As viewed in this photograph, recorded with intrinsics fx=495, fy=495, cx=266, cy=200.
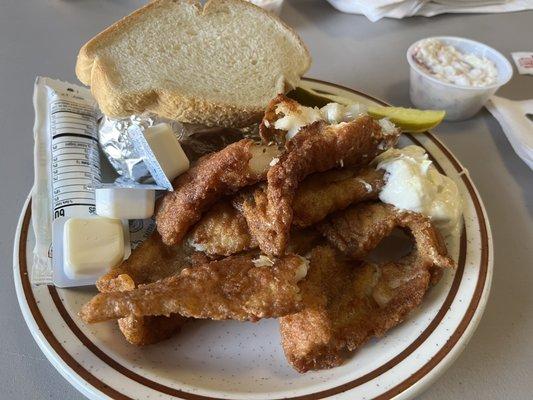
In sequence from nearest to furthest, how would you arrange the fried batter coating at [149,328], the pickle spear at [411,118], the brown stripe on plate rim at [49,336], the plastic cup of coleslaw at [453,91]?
the brown stripe on plate rim at [49,336] → the fried batter coating at [149,328] → the pickle spear at [411,118] → the plastic cup of coleslaw at [453,91]

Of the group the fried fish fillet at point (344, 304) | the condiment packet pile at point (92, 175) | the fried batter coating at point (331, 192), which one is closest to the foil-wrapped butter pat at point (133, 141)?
the condiment packet pile at point (92, 175)

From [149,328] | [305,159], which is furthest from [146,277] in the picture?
[305,159]

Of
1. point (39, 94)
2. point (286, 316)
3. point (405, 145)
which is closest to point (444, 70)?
point (405, 145)

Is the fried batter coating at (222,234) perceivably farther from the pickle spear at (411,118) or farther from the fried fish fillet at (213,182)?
the pickle spear at (411,118)

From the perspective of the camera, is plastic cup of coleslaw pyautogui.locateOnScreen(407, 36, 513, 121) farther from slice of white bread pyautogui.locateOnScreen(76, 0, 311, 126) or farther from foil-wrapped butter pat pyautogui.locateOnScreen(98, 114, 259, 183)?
foil-wrapped butter pat pyautogui.locateOnScreen(98, 114, 259, 183)

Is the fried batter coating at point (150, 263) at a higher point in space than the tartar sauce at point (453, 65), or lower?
higher

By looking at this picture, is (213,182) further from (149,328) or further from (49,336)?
(49,336)
